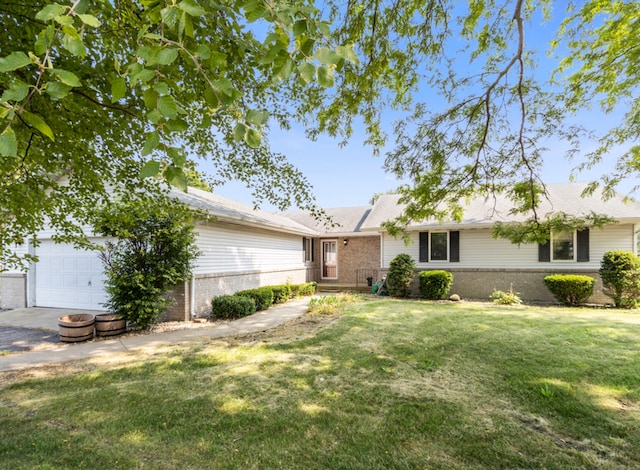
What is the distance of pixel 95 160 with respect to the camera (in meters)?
3.95

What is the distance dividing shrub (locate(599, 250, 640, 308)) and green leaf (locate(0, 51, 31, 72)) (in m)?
14.5

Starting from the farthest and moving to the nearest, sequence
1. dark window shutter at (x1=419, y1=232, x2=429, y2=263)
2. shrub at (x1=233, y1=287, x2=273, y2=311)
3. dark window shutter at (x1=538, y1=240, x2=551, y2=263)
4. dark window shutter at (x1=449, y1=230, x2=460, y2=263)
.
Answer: dark window shutter at (x1=419, y1=232, x2=429, y2=263), dark window shutter at (x1=449, y1=230, x2=460, y2=263), dark window shutter at (x1=538, y1=240, x2=551, y2=263), shrub at (x1=233, y1=287, x2=273, y2=311)

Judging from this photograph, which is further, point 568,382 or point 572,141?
point 572,141

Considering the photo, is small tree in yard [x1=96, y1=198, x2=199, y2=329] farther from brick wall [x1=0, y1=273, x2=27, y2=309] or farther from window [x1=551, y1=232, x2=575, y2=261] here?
window [x1=551, y1=232, x2=575, y2=261]

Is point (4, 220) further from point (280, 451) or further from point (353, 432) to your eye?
point (353, 432)

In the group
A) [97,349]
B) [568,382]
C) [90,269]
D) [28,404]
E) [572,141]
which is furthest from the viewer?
[90,269]

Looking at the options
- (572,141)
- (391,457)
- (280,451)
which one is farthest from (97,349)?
(572,141)

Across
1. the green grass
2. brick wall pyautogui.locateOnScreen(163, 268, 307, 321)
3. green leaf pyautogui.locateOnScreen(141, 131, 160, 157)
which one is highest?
green leaf pyautogui.locateOnScreen(141, 131, 160, 157)

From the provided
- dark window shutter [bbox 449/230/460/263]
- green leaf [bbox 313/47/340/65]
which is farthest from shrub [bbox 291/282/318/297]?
green leaf [bbox 313/47/340/65]

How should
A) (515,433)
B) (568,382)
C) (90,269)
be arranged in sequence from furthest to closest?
(90,269) < (568,382) < (515,433)

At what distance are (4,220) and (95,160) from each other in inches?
63.8

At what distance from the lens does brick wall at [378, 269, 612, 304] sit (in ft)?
37.7

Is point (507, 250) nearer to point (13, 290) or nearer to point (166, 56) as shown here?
point (166, 56)

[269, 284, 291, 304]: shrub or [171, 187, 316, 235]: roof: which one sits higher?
[171, 187, 316, 235]: roof
